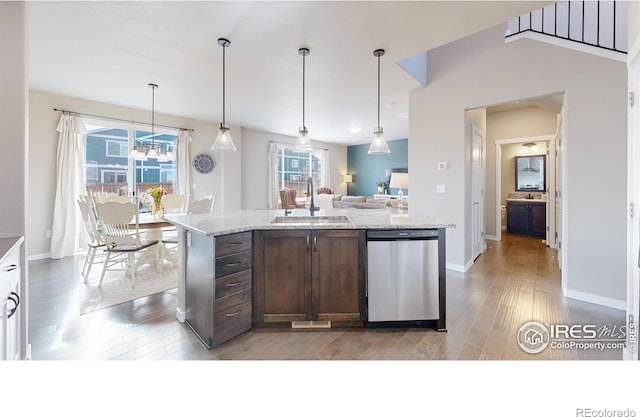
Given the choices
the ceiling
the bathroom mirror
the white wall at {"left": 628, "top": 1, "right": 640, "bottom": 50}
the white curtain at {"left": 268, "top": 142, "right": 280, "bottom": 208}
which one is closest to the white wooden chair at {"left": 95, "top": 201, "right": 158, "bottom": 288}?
the ceiling

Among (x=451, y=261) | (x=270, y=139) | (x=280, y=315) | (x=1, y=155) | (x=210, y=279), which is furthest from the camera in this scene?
(x=270, y=139)

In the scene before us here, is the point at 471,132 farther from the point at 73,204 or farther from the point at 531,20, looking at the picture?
the point at 73,204

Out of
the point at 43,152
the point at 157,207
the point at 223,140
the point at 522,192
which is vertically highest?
the point at 43,152

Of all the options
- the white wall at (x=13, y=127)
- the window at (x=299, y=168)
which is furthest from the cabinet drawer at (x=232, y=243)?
the window at (x=299, y=168)

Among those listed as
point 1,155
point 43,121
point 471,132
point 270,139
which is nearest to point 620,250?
point 471,132

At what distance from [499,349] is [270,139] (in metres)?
6.95

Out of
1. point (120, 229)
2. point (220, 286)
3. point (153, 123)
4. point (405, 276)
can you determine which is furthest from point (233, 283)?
point (153, 123)

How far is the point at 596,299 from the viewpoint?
268 cm

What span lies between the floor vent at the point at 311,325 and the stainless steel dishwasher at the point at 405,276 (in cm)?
34

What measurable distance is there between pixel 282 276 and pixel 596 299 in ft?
10.1

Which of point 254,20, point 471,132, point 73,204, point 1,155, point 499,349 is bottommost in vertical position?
point 499,349
